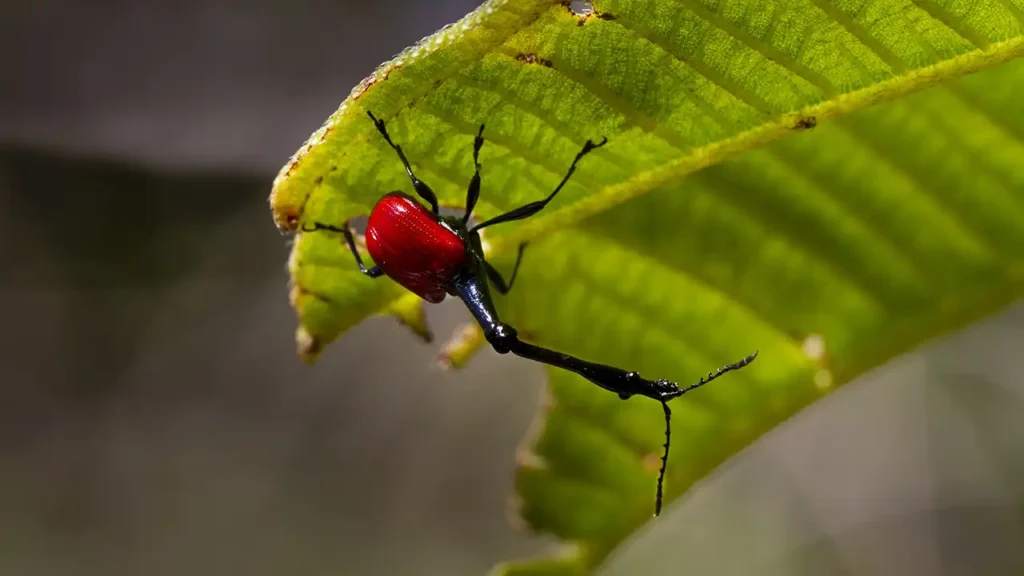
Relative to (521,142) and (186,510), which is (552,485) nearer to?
(521,142)

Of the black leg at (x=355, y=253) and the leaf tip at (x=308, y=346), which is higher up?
the black leg at (x=355, y=253)

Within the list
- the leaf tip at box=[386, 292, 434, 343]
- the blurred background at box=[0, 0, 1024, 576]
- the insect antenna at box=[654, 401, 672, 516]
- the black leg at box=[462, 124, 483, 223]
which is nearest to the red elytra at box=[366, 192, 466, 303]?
the leaf tip at box=[386, 292, 434, 343]

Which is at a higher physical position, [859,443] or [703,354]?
[703,354]

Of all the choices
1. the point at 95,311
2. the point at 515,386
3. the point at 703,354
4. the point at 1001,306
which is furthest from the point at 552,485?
the point at 95,311

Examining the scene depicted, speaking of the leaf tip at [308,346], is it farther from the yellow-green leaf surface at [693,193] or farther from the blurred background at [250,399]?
the blurred background at [250,399]

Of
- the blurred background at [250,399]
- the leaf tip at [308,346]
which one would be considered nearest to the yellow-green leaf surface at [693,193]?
the leaf tip at [308,346]

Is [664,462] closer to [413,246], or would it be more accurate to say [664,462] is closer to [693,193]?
[693,193]

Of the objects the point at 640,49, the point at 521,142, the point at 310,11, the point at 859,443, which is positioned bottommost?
the point at 859,443
